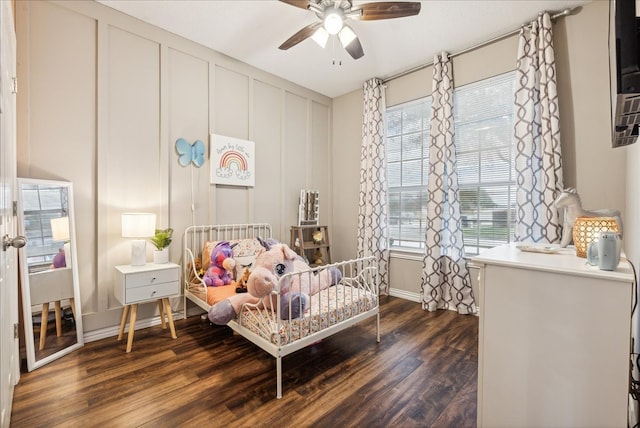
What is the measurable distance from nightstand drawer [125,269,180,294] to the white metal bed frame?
0.29 m

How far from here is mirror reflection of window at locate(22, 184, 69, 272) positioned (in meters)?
2.09

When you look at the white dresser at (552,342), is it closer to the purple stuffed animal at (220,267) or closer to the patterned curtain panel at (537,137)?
the patterned curtain panel at (537,137)

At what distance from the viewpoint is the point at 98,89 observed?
2.49m

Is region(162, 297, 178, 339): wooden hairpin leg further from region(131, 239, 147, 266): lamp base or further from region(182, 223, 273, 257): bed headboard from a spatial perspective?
region(182, 223, 273, 257): bed headboard

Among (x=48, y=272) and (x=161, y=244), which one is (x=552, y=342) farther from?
(x=48, y=272)

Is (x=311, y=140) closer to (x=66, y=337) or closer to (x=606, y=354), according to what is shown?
(x=66, y=337)

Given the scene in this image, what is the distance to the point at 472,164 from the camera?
3227 millimetres

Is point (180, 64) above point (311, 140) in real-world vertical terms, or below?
above

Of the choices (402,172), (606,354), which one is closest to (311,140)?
(402,172)

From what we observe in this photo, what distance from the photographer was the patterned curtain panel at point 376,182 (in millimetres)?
3844

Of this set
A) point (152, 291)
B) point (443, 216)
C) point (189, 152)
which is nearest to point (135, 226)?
point (152, 291)

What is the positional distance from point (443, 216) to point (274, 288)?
7.39ft

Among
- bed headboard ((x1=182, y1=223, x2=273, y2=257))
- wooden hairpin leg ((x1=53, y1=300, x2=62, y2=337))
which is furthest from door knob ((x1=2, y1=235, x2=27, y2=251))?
bed headboard ((x1=182, y1=223, x2=273, y2=257))

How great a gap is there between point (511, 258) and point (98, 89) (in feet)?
10.9
